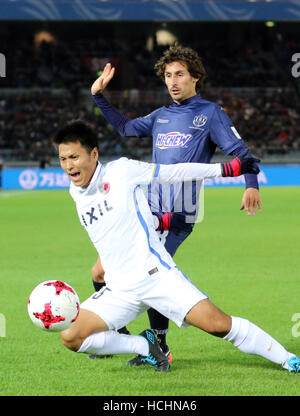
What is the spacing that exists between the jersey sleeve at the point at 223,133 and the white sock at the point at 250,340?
4.51 ft

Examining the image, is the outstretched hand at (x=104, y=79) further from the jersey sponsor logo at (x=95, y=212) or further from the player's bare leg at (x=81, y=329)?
the player's bare leg at (x=81, y=329)

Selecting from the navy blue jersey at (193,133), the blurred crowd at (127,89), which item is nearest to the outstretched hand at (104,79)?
the navy blue jersey at (193,133)

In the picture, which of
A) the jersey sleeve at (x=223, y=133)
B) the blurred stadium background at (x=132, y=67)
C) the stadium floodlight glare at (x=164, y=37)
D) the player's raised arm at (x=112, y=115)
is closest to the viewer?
the jersey sleeve at (x=223, y=133)

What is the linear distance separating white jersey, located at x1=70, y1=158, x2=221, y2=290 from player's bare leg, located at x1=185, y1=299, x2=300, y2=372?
382 mm

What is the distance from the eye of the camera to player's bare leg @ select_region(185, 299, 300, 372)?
489 cm

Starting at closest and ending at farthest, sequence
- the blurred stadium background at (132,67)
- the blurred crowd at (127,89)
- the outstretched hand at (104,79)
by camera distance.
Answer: the outstretched hand at (104,79) → the blurred stadium background at (132,67) → the blurred crowd at (127,89)

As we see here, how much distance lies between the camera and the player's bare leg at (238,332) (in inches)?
192

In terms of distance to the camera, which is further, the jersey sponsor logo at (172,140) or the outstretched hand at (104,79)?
the outstretched hand at (104,79)

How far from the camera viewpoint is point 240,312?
7.64 metres

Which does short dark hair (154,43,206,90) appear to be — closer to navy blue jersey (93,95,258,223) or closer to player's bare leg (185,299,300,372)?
navy blue jersey (93,95,258,223)

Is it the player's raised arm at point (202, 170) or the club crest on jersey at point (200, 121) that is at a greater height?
the club crest on jersey at point (200, 121)

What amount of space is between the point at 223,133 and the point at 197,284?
3830mm

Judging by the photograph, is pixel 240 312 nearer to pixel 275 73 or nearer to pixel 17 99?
pixel 17 99
